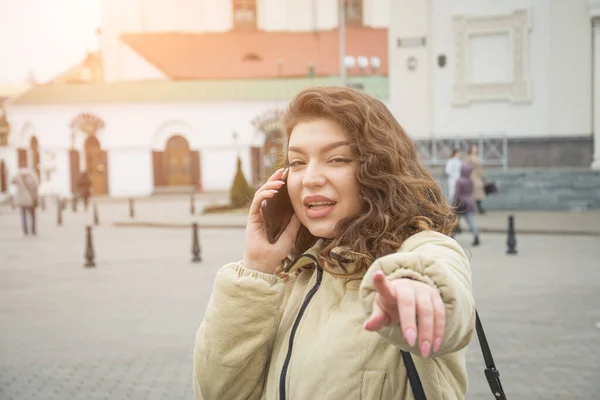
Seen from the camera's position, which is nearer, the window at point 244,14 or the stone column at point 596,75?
the stone column at point 596,75

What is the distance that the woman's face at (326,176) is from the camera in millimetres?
1997

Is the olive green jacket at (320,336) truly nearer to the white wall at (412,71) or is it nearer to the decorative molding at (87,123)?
the white wall at (412,71)

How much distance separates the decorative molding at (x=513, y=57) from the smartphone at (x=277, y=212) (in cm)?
2153

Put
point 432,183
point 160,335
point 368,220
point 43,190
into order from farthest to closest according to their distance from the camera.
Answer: point 43,190 → point 160,335 → point 432,183 → point 368,220

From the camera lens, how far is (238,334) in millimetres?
2049

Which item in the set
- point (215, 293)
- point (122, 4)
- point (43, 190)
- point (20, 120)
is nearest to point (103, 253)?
point (215, 293)

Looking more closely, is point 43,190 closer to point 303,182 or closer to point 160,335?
point 160,335

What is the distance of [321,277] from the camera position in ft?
Answer: 6.68

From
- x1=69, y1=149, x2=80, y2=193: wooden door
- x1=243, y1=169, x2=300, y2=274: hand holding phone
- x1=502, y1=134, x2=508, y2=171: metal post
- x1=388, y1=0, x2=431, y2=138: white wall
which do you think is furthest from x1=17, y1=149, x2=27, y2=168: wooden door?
x1=243, y1=169, x2=300, y2=274: hand holding phone

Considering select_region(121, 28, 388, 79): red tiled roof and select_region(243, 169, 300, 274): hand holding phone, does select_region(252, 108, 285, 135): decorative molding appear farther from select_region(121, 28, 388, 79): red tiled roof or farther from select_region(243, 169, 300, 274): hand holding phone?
select_region(243, 169, 300, 274): hand holding phone

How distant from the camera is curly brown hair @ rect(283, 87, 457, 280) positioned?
1.93 m

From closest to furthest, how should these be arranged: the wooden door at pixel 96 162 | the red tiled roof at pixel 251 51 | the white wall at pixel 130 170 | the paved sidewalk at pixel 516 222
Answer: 1. the paved sidewalk at pixel 516 222
2. the white wall at pixel 130 170
3. the wooden door at pixel 96 162
4. the red tiled roof at pixel 251 51

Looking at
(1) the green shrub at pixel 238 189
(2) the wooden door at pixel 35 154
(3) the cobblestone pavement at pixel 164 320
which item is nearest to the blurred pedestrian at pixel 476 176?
(3) the cobblestone pavement at pixel 164 320

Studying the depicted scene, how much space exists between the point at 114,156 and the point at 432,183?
43753 mm
